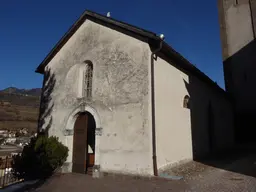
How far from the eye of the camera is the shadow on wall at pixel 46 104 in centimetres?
1024

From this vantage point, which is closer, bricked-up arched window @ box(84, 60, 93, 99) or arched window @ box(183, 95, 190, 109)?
bricked-up arched window @ box(84, 60, 93, 99)

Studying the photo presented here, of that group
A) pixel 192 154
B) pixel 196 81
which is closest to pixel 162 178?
pixel 192 154

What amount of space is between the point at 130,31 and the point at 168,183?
5.93 meters

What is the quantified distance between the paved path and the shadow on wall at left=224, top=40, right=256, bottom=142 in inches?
502

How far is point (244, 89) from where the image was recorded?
19719 mm

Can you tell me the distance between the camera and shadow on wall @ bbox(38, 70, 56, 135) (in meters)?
10.2

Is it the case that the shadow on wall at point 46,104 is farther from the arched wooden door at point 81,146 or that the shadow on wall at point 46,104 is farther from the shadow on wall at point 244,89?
the shadow on wall at point 244,89

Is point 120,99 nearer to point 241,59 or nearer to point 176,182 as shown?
point 176,182

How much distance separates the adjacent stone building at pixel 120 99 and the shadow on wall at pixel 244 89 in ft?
31.5

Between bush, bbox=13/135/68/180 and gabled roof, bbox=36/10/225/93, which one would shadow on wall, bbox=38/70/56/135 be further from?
bush, bbox=13/135/68/180

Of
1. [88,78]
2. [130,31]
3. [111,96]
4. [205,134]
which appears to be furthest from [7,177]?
[205,134]

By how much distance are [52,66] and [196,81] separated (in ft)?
28.2

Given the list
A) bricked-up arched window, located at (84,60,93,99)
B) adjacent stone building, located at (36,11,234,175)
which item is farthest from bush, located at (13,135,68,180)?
bricked-up arched window, located at (84,60,93,99)

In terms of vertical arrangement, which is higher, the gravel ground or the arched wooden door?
the arched wooden door
